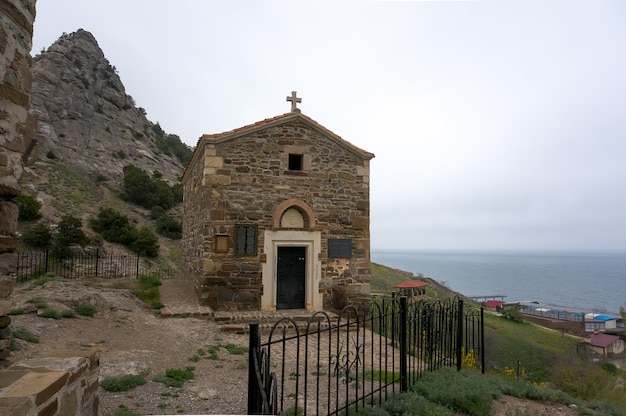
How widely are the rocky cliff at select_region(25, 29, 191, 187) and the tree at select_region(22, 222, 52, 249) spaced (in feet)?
50.1

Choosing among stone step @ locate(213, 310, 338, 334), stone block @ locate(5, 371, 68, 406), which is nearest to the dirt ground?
stone step @ locate(213, 310, 338, 334)

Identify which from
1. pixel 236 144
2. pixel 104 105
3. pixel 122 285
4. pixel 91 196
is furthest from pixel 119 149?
pixel 236 144

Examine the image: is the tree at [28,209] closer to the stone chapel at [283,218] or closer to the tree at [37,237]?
the tree at [37,237]

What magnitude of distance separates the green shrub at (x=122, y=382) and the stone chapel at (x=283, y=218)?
16.5 ft

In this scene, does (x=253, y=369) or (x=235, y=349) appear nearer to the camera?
(x=253, y=369)

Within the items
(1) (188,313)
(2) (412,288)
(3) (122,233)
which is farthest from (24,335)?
(2) (412,288)

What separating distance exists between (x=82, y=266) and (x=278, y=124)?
13178 mm

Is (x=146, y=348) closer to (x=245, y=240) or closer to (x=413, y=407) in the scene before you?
(x=245, y=240)

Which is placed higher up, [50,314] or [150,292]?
[50,314]

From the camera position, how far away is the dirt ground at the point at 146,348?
5211 millimetres

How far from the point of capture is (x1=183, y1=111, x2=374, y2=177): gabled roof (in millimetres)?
11133

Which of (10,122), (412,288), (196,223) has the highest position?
(10,122)

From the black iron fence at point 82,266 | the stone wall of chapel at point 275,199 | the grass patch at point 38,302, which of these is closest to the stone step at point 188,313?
the stone wall of chapel at point 275,199

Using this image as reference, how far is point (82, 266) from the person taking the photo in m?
17.8
